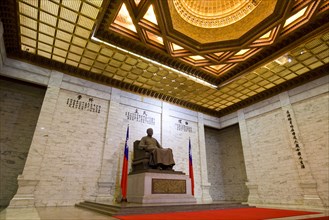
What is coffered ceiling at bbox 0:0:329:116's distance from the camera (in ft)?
18.9

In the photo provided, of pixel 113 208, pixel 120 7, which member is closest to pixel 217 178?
pixel 113 208

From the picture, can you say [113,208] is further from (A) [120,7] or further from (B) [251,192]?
(B) [251,192]

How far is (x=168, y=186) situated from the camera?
6031 millimetres

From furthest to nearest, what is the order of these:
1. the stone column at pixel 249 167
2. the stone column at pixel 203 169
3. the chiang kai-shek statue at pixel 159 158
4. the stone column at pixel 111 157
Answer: the stone column at pixel 203 169
the stone column at pixel 249 167
the stone column at pixel 111 157
the chiang kai-shek statue at pixel 159 158

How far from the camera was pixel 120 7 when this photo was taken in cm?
554

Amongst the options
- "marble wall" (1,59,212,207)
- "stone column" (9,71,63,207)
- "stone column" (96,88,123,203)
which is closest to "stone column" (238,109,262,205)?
"marble wall" (1,59,212,207)

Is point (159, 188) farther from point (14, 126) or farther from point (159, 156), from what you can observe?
point (14, 126)

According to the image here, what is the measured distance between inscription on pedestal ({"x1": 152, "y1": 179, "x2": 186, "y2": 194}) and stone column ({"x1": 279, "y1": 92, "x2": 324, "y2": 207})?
5.27 metres

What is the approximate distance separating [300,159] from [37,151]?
10.3 m

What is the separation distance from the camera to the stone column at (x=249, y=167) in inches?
375

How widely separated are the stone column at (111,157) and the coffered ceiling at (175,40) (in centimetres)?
130

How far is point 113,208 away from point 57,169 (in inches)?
137

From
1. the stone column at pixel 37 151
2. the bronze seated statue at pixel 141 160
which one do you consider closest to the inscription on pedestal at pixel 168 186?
the bronze seated statue at pixel 141 160

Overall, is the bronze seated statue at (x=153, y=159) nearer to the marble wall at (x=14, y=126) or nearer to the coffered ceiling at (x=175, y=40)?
the coffered ceiling at (x=175, y=40)
